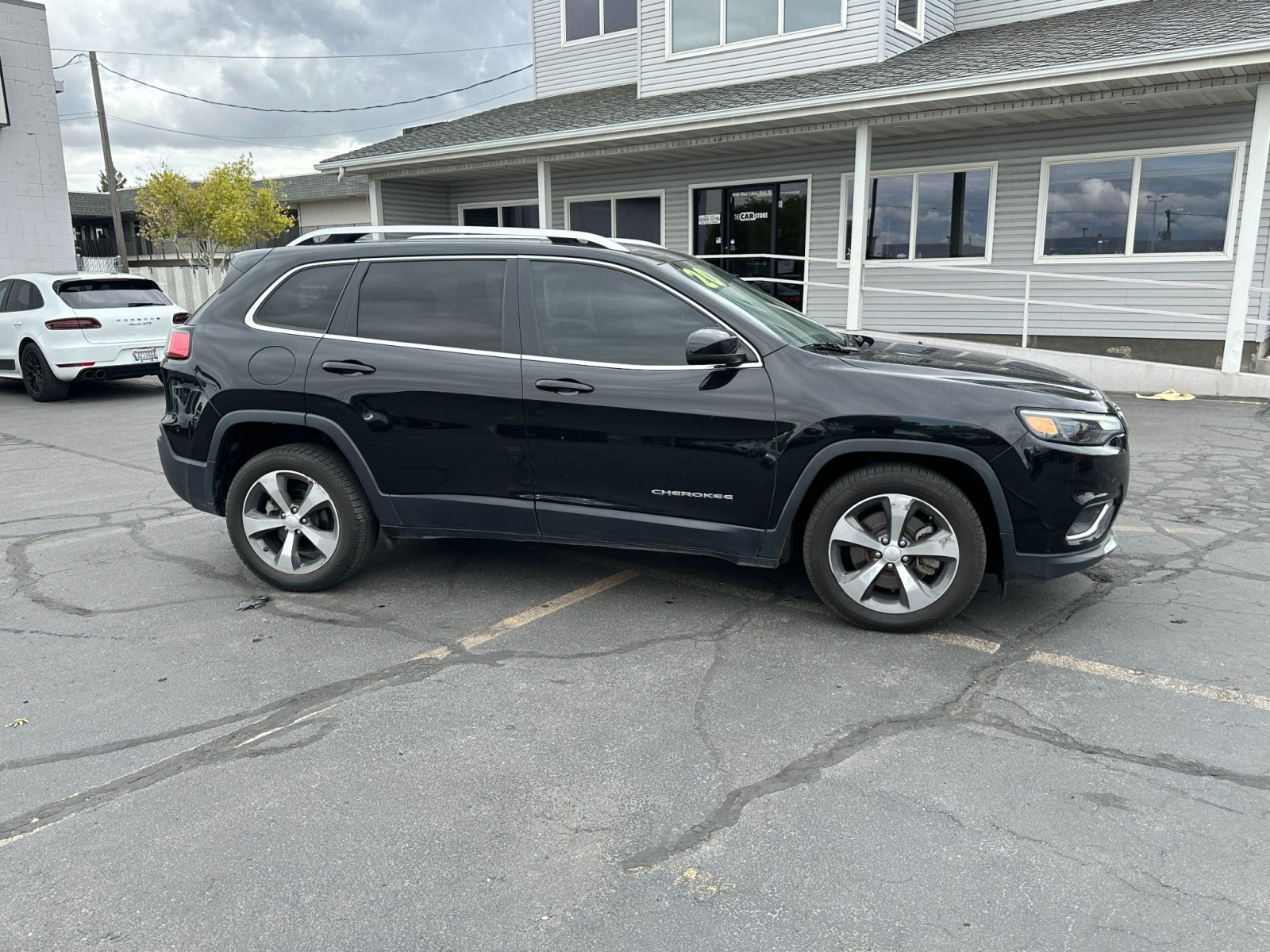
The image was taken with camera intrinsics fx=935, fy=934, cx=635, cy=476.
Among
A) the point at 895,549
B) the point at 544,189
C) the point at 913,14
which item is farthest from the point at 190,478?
the point at 913,14

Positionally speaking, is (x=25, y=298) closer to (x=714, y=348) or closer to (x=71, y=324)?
(x=71, y=324)

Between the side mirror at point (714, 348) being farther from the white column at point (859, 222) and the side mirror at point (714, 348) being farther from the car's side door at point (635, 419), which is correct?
the white column at point (859, 222)

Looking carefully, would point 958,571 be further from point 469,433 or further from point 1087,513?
point 469,433

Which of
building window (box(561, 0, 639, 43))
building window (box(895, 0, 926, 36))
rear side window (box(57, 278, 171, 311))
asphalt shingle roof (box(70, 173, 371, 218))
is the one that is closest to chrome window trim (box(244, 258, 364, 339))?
rear side window (box(57, 278, 171, 311))

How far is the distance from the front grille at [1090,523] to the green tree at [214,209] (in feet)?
115

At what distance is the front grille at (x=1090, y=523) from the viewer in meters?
4.07

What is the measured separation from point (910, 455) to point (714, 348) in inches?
39.4

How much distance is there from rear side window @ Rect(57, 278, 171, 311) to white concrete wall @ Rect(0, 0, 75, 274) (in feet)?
20.5

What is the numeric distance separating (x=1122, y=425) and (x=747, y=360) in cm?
172

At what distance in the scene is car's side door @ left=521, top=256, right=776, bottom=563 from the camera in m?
4.26

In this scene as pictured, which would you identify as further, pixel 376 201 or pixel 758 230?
pixel 376 201

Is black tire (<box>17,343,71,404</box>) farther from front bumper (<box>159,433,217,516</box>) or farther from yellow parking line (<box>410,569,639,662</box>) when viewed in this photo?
yellow parking line (<box>410,569,639,662</box>)

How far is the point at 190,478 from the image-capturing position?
5.08 meters

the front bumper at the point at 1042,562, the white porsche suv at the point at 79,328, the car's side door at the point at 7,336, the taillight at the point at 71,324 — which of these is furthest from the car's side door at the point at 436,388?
the car's side door at the point at 7,336
